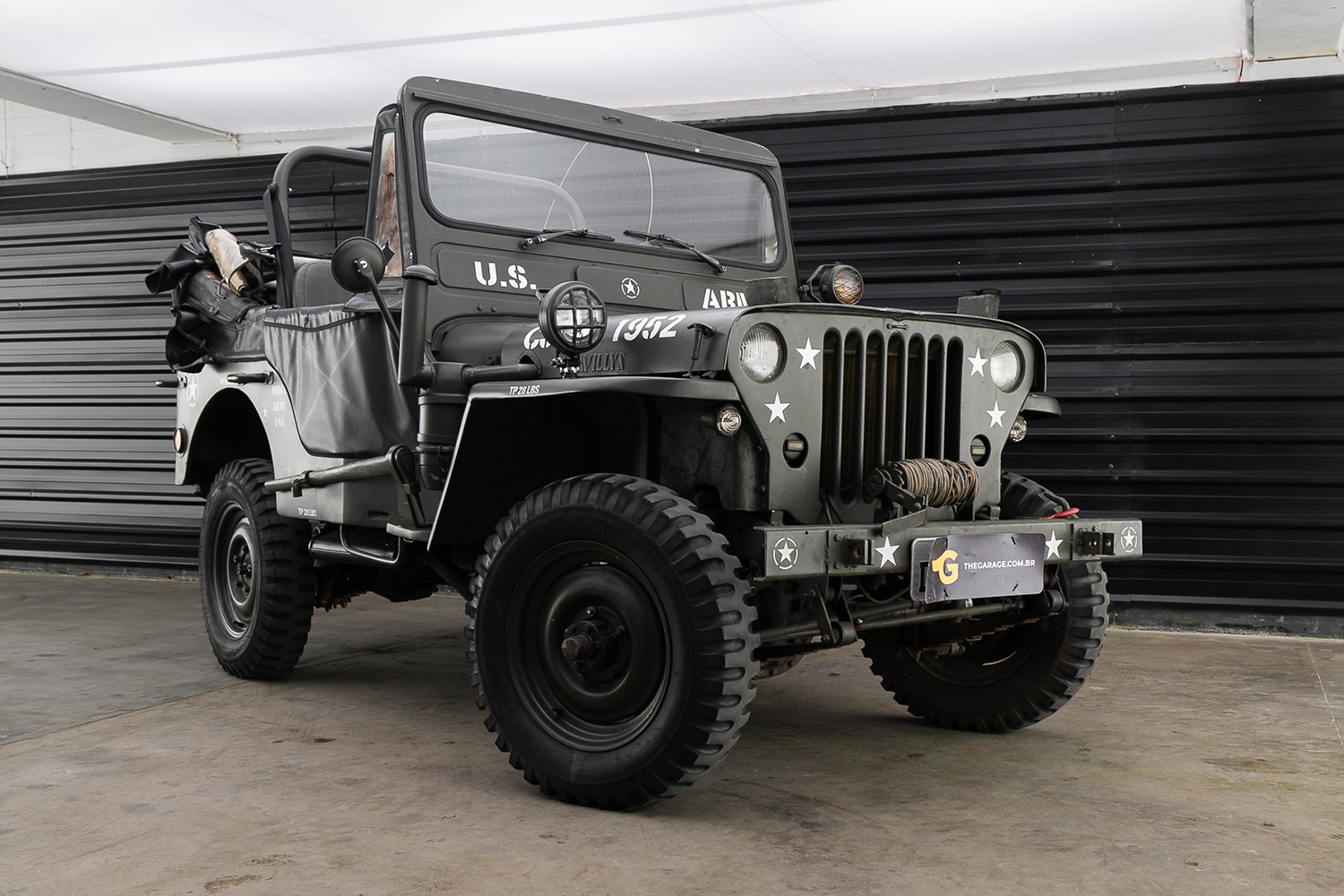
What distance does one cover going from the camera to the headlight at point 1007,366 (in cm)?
413

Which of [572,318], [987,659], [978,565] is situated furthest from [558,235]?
[987,659]

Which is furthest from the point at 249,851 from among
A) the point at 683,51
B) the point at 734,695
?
the point at 683,51

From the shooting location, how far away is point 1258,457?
672 cm

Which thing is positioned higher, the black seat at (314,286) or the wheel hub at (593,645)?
the black seat at (314,286)

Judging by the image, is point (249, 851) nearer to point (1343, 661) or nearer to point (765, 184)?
point (765, 184)

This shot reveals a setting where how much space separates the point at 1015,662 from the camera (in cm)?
436

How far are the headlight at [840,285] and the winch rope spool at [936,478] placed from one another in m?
1.03

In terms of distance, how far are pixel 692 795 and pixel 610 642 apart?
0.56m

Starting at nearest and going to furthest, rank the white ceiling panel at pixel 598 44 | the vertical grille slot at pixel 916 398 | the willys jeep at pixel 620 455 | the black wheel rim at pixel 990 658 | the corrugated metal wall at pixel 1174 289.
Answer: the willys jeep at pixel 620 455 → the vertical grille slot at pixel 916 398 → the black wheel rim at pixel 990 658 → the white ceiling panel at pixel 598 44 → the corrugated metal wall at pixel 1174 289

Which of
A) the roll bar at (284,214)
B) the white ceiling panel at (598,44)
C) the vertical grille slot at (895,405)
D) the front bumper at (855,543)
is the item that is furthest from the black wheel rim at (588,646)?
the white ceiling panel at (598,44)

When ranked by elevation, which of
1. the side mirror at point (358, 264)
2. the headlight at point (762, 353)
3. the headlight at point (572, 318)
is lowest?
the headlight at point (762, 353)

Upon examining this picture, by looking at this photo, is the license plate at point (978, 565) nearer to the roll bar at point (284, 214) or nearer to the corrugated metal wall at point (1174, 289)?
the roll bar at point (284, 214)

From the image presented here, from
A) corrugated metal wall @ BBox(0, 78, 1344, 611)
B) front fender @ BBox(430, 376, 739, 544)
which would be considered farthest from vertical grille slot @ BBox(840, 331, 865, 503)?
corrugated metal wall @ BBox(0, 78, 1344, 611)

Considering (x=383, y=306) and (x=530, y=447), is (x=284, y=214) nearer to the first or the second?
(x=383, y=306)
